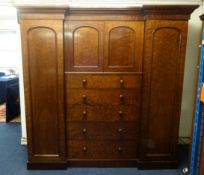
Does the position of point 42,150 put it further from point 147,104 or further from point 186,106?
point 186,106

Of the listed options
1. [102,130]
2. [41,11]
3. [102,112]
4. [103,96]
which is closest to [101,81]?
[103,96]

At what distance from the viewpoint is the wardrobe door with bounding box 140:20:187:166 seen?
1983mm

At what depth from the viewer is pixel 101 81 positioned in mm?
2070

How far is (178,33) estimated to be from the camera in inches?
78.3

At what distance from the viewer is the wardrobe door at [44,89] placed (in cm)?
194

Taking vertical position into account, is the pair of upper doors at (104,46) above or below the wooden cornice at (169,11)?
below

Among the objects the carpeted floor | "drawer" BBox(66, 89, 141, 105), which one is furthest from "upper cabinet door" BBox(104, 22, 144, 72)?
the carpeted floor

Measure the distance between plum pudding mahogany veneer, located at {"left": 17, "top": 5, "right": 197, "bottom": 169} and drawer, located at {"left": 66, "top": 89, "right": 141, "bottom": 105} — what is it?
11mm

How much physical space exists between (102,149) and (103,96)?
663mm

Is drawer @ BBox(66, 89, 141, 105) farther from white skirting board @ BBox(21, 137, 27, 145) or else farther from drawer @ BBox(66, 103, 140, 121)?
white skirting board @ BBox(21, 137, 27, 145)

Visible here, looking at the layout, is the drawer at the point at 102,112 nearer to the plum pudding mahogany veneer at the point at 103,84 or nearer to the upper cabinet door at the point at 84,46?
the plum pudding mahogany veneer at the point at 103,84

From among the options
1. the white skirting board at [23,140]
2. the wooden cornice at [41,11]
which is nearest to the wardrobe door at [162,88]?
the wooden cornice at [41,11]

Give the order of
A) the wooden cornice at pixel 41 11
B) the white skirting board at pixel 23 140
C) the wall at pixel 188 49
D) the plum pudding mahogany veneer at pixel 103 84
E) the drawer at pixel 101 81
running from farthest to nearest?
the white skirting board at pixel 23 140
the wall at pixel 188 49
the drawer at pixel 101 81
the plum pudding mahogany veneer at pixel 103 84
the wooden cornice at pixel 41 11

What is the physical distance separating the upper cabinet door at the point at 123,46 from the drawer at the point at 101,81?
81 mm
